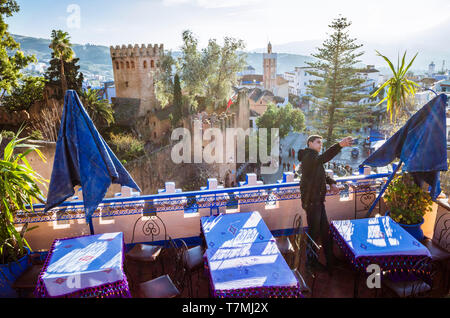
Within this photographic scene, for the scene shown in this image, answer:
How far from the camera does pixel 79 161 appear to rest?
3.37 m

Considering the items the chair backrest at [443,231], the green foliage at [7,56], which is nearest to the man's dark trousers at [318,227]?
the chair backrest at [443,231]

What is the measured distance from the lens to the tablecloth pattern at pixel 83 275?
280 cm

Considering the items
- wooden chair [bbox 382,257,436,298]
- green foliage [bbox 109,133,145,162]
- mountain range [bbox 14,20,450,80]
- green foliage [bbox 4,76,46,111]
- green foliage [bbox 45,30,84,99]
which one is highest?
mountain range [bbox 14,20,450,80]

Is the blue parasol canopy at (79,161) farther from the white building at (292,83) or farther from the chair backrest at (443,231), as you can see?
the white building at (292,83)

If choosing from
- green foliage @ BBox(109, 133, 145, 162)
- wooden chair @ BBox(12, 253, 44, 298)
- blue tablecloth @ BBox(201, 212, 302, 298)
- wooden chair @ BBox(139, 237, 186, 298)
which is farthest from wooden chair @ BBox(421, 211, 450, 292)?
green foliage @ BBox(109, 133, 145, 162)

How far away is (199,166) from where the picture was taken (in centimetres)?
1820

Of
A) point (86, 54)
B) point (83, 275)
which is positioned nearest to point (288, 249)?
point (83, 275)

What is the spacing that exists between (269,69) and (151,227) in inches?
2344

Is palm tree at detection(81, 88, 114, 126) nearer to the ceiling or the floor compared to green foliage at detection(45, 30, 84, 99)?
nearer to the floor

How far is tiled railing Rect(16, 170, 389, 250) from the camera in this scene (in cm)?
418

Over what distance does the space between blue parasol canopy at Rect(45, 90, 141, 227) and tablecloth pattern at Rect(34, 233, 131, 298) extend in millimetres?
485

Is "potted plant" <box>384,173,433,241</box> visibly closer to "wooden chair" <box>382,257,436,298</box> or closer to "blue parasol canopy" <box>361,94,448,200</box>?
"blue parasol canopy" <box>361,94,448,200</box>
